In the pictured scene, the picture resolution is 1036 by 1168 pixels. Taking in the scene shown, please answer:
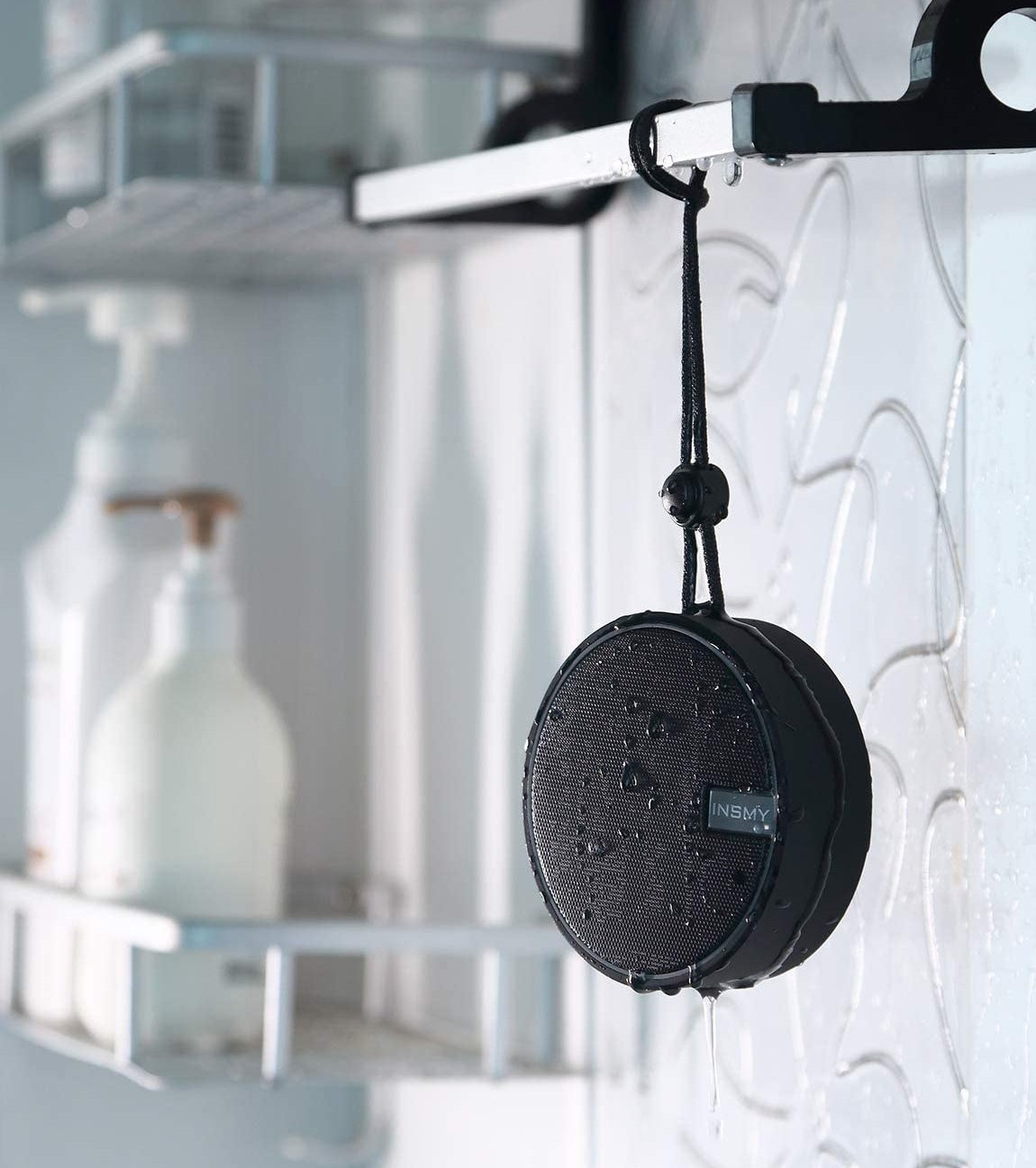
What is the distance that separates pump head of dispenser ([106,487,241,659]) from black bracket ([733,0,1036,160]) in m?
0.36

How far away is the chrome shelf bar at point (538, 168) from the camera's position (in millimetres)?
365

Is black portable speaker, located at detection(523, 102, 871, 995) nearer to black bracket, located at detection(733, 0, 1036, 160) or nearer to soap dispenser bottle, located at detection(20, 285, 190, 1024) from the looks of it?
black bracket, located at detection(733, 0, 1036, 160)

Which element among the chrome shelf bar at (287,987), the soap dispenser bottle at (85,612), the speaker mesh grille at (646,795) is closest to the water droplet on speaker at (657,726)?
the speaker mesh grille at (646,795)

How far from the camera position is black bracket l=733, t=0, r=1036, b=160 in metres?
0.35

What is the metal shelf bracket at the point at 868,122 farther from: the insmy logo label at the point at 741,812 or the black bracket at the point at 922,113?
the insmy logo label at the point at 741,812

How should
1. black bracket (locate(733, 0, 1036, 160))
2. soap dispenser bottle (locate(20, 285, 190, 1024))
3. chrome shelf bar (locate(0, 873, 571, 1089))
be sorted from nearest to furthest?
black bracket (locate(733, 0, 1036, 160)), chrome shelf bar (locate(0, 873, 571, 1089)), soap dispenser bottle (locate(20, 285, 190, 1024))

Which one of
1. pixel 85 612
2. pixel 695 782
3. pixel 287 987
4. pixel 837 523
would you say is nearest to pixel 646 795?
pixel 695 782

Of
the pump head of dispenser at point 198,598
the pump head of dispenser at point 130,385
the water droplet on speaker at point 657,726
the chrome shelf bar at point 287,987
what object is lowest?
the chrome shelf bar at point 287,987

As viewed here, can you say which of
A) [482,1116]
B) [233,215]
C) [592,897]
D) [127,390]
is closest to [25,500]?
[127,390]

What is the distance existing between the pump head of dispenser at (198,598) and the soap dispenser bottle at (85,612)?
0.03 m

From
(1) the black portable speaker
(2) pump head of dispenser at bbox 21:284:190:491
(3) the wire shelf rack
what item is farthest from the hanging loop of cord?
(2) pump head of dispenser at bbox 21:284:190:491

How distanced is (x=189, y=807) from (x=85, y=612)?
98 millimetres

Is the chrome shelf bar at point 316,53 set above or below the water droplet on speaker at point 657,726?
above

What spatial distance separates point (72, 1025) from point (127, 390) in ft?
0.84
